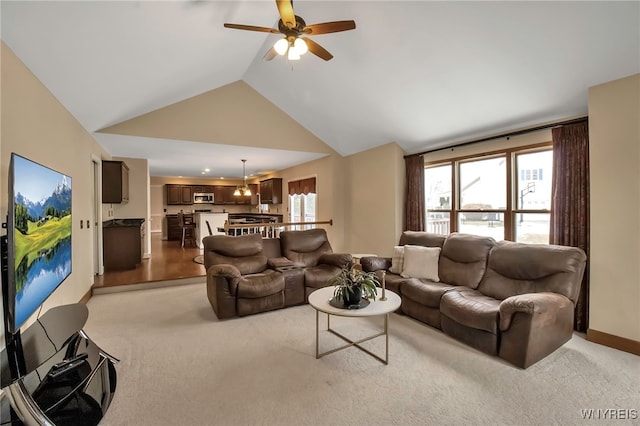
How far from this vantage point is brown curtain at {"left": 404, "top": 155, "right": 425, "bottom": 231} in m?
5.06

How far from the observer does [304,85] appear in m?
4.75

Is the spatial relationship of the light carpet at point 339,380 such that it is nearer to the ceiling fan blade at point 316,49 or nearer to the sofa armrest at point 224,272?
the sofa armrest at point 224,272

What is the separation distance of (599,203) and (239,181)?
10776 mm

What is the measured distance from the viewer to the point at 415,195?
16.8ft

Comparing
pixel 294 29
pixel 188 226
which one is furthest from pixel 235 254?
pixel 188 226

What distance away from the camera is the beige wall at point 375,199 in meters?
5.33

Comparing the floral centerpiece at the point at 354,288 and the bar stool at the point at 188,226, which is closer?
the floral centerpiece at the point at 354,288

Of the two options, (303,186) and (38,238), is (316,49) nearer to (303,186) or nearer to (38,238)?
(38,238)

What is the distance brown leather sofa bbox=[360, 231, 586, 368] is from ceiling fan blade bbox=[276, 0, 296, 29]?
2.83 metres

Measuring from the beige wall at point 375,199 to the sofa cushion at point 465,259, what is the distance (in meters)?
1.58

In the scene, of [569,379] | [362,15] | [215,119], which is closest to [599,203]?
[569,379]

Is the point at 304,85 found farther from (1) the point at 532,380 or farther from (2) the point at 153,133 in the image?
(1) the point at 532,380

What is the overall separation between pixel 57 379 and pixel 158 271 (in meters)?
3.59

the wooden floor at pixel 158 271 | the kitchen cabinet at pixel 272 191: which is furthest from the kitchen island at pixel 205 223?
the kitchen cabinet at pixel 272 191
